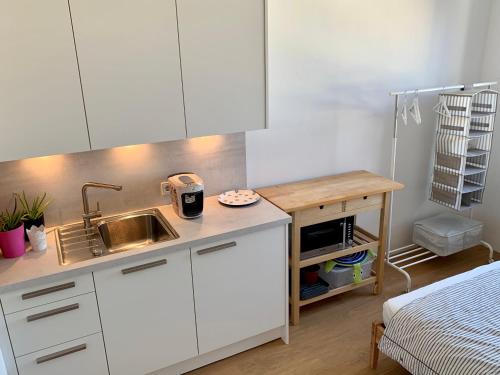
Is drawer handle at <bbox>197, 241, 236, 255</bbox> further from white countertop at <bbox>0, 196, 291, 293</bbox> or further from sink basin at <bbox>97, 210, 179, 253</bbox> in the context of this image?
sink basin at <bbox>97, 210, 179, 253</bbox>

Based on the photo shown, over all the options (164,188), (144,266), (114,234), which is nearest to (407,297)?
(144,266)

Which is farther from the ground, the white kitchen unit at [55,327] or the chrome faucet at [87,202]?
the chrome faucet at [87,202]

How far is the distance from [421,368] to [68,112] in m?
2.04

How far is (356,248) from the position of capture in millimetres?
2906

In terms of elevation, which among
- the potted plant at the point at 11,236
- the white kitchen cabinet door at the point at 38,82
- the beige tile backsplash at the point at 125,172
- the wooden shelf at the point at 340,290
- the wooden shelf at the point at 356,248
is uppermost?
the white kitchen cabinet door at the point at 38,82

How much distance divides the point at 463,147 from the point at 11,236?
2.91m

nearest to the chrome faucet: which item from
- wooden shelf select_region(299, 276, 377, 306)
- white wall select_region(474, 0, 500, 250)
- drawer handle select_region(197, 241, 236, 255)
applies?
drawer handle select_region(197, 241, 236, 255)

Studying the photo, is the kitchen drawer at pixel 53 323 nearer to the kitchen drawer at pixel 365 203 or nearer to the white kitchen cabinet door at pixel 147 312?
the white kitchen cabinet door at pixel 147 312

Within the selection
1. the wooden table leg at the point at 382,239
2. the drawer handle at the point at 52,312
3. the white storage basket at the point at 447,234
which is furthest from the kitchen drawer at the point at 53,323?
the white storage basket at the point at 447,234

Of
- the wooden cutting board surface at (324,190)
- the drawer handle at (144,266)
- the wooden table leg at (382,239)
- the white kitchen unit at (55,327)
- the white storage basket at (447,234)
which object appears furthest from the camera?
the white storage basket at (447,234)

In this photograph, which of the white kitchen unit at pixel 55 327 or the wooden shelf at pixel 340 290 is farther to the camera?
the wooden shelf at pixel 340 290

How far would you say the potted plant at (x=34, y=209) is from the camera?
215cm

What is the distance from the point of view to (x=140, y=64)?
6.71 ft

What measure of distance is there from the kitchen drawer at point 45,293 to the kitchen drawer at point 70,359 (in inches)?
9.8
